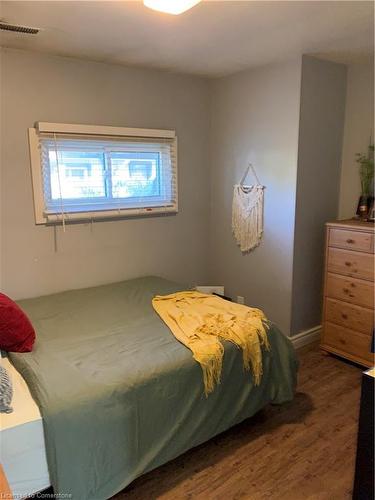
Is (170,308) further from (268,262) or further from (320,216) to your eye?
(320,216)

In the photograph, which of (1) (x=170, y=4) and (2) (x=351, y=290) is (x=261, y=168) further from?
(1) (x=170, y=4)

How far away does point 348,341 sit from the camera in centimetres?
295

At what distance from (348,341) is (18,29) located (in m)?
3.02

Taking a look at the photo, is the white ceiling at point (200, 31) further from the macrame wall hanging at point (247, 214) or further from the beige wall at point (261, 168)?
the macrame wall hanging at point (247, 214)

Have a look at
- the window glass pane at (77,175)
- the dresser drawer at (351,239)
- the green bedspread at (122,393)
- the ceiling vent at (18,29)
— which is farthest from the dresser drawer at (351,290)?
the ceiling vent at (18,29)

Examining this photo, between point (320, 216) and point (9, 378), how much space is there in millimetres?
2560

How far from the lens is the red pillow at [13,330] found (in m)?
1.94

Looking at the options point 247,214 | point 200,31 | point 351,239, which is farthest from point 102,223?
point 351,239

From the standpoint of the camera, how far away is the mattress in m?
1.49

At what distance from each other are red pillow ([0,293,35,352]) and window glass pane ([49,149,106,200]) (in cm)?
112

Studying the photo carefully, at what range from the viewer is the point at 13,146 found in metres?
2.66

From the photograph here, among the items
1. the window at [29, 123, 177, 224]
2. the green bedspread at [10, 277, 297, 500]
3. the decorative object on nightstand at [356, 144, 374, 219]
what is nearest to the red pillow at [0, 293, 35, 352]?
the green bedspread at [10, 277, 297, 500]

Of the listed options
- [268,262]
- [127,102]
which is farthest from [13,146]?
[268,262]

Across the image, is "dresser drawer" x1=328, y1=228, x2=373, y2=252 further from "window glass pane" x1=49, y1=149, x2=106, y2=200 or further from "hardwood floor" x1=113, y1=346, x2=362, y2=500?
"window glass pane" x1=49, y1=149, x2=106, y2=200
